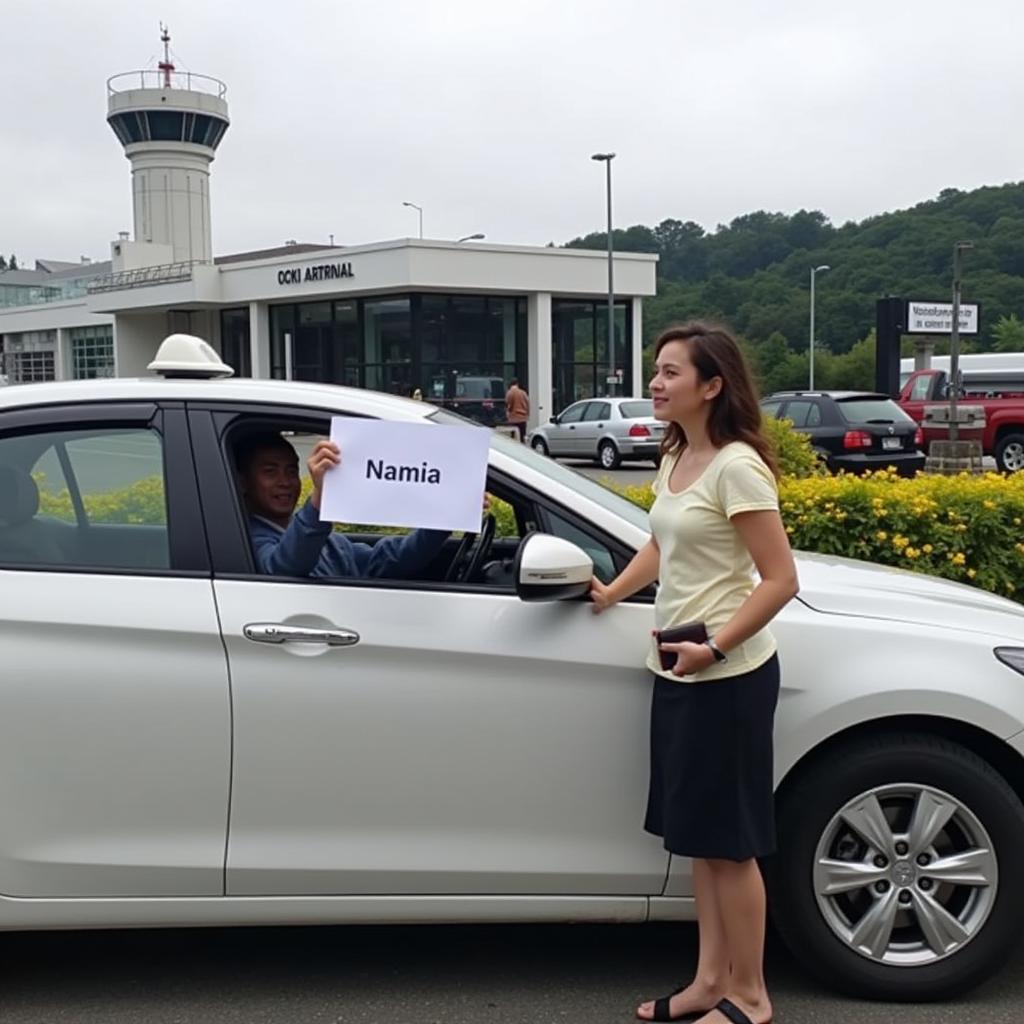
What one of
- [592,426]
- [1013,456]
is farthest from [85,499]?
[592,426]

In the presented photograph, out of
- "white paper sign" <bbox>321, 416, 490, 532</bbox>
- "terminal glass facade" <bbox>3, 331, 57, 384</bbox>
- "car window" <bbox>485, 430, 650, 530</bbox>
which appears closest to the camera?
"white paper sign" <bbox>321, 416, 490, 532</bbox>

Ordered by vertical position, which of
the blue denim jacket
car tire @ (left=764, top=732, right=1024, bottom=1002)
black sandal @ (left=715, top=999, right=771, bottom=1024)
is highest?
the blue denim jacket

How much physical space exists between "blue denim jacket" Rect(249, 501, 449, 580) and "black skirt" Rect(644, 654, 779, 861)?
32.6 inches

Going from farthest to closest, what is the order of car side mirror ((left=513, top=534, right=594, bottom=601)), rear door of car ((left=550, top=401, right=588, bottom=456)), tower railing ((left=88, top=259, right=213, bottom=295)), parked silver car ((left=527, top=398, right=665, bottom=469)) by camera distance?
tower railing ((left=88, top=259, right=213, bottom=295)), rear door of car ((left=550, top=401, right=588, bottom=456)), parked silver car ((left=527, top=398, right=665, bottom=469)), car side mirror ((left=513, top=534, right=594, bottom=601))

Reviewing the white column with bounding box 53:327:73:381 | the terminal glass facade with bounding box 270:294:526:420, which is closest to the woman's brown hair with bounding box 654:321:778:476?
the terminal glass facade with bounding box 270:294:526:420

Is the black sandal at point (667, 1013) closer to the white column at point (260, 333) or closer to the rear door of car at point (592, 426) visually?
the rear door of car at point (592, 426)

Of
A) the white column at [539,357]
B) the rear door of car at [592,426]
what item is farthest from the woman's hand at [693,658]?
the white column at [539,357]

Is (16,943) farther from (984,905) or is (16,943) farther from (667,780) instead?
(984,905)

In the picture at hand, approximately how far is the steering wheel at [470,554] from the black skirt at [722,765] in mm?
779

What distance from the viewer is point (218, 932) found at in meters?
3.76

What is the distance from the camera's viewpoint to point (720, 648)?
2828 mm

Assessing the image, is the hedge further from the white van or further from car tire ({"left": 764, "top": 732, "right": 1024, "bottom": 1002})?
the white van

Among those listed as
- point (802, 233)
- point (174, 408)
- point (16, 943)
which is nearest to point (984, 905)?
point (174, 408)

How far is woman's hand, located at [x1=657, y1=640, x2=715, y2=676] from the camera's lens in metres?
2.82
